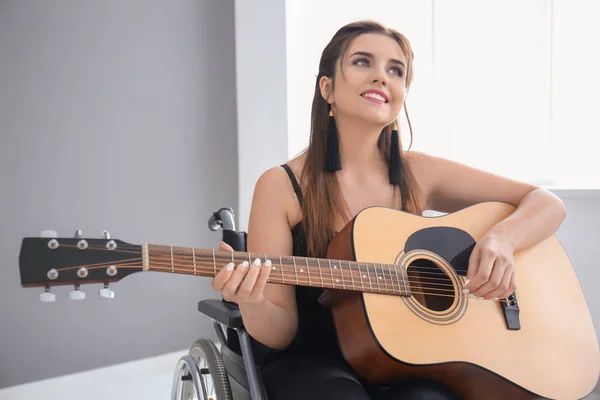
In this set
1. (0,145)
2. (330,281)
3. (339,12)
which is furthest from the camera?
(339,12)

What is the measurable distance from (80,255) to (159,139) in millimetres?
2034

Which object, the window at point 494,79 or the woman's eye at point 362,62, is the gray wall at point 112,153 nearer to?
the window at point 494,79

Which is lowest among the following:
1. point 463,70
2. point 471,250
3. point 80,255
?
point 471,250

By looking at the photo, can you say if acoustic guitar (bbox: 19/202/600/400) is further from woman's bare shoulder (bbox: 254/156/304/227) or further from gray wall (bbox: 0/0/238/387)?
gray wall (bbox: 0/0/238/387)

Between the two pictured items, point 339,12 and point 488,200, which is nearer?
point 488,200

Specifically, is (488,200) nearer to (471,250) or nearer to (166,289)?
(471,250)

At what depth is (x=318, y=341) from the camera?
4.26ft

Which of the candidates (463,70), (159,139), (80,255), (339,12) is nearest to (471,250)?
(80,255)

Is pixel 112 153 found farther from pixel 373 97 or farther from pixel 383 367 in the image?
pixel 383 367

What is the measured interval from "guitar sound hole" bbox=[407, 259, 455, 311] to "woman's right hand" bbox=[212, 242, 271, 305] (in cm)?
35

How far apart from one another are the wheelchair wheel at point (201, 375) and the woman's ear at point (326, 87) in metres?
0.69

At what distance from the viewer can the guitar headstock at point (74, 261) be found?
0.78 meters

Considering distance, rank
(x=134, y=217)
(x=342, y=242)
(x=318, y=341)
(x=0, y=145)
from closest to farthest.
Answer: (x=342, y=242) → (x=318, y=341) → (x=0, y=145) → (x=134, y=217)

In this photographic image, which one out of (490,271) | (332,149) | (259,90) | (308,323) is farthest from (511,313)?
(259,90)
